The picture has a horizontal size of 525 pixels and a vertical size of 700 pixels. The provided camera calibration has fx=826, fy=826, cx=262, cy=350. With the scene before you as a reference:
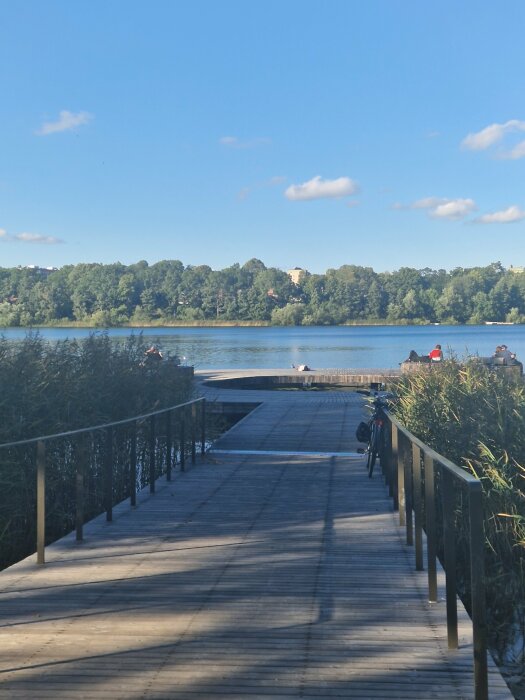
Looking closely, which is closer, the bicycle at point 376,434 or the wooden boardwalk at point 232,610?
the wooden boardwalk at point 232,610

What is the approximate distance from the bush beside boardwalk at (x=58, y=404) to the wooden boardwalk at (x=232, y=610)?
0.74 metres

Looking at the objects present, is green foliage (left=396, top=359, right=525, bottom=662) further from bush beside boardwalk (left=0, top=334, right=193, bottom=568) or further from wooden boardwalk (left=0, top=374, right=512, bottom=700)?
bush beside boardwalk (left=0, top=334, right=193, bottom=568)

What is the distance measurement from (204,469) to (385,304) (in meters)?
110

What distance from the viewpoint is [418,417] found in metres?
8.85

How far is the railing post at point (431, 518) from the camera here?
3894 millimetres

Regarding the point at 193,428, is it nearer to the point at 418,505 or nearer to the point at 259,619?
the point at 418,505

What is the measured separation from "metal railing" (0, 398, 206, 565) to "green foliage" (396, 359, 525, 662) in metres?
2.58

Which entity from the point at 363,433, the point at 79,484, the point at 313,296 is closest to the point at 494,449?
the point at 363,433

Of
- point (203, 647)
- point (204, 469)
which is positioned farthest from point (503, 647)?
point (204, 469)

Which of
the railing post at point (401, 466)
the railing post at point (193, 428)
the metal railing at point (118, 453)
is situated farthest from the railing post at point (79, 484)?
the railing post at point (193, 428)

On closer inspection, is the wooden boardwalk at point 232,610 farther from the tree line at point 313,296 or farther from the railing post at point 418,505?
the tree line at point 313,296

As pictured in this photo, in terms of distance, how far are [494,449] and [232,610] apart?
3445mm

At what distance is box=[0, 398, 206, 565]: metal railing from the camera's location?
18.2ft

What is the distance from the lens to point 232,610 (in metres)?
4.13
